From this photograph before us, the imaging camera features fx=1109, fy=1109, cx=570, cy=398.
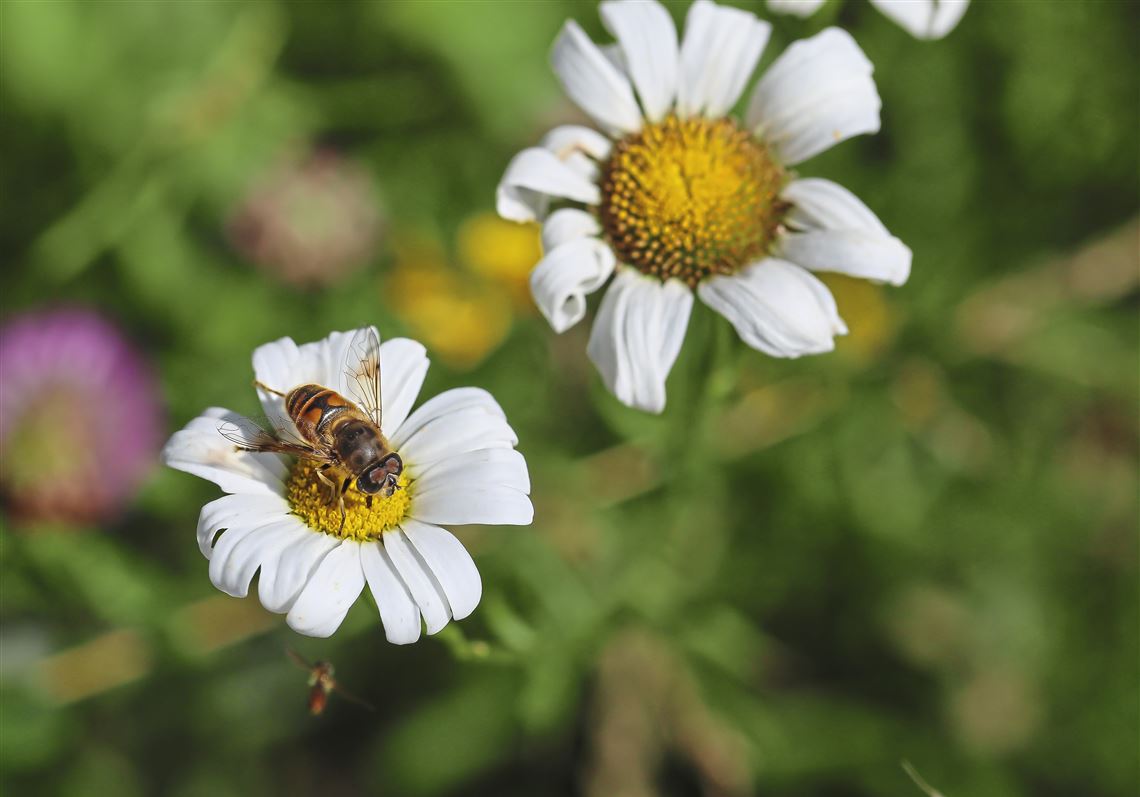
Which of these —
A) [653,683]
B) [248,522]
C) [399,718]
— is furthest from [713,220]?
[399,718]

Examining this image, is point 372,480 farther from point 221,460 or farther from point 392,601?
point 221,460

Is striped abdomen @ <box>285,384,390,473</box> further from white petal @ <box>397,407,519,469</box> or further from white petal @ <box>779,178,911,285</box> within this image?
white petal @ <box>779,178,911,285</box>

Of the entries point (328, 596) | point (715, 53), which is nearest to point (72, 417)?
point (328, 596)

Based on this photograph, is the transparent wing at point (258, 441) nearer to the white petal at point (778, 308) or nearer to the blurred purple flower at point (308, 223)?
the white petal at point (778, 308)

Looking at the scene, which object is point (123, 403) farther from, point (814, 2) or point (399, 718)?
point (814, 2)

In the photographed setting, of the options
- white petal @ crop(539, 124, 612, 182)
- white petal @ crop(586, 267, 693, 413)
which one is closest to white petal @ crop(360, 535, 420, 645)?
white petal @ crop(586, 267, 693, 413)

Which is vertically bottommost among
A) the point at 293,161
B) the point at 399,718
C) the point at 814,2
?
the point at 399,718
